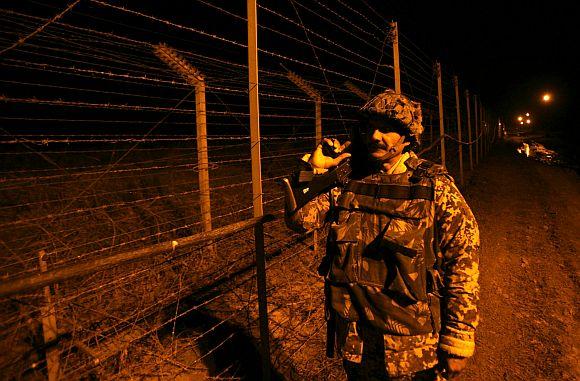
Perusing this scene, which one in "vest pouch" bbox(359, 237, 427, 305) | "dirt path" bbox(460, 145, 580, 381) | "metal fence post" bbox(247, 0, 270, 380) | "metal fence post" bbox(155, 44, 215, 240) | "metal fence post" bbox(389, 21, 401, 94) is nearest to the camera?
"vest pouch" bbox(359, 237, 427, 305)

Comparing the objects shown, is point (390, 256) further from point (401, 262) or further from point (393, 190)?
point (393, 190)

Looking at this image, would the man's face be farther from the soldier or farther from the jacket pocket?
the jacket pocket

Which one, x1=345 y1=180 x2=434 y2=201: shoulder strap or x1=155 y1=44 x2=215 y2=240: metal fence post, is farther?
x1=155 y1=44 x2=215 y2=240: metal fence post

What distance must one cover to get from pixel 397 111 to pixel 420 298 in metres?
0.88

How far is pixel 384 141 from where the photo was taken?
178 cm

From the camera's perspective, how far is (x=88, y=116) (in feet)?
43.6

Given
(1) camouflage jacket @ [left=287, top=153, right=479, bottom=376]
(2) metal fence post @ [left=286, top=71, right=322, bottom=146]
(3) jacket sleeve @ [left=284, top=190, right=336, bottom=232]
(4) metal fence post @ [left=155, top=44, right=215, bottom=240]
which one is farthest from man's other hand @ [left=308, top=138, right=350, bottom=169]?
(2) metal fence post @ [left=286, top=71, right=322, bottom=146]

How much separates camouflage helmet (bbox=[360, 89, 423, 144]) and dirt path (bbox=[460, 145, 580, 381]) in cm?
202

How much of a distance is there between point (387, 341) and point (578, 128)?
39.2 metres

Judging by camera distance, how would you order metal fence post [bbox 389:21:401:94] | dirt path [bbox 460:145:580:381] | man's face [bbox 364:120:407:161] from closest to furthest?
1. man's face [bbox 364:120:407:161]
2. dirt path [bbox 460:145:580:381]
3. metal fence post [bbox 389:21:401:94]

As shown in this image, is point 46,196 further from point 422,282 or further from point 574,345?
point 574,345

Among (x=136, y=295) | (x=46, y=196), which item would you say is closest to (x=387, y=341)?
(x=136, y=295)

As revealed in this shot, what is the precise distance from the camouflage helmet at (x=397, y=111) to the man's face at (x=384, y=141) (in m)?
0.05

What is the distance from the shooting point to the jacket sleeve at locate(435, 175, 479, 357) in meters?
1.60
